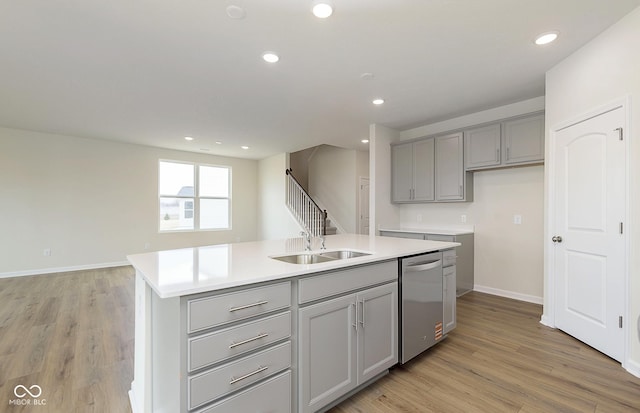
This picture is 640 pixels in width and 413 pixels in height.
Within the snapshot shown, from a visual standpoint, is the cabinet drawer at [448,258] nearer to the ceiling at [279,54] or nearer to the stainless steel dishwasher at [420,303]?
the stainless steel dishwasher at [420,303]

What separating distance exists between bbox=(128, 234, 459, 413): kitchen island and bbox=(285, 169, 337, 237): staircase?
4763mm

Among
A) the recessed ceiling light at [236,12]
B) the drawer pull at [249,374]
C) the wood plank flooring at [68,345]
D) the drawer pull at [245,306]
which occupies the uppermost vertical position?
the recessed ceiling light at [236,12]

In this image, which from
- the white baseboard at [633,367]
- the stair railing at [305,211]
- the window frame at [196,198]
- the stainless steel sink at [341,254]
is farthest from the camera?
the stair railing at [305,211]

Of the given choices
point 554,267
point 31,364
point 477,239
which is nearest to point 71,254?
point 31,364

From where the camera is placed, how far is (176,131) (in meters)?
5.25

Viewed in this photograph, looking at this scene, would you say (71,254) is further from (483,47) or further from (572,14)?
(572,14)

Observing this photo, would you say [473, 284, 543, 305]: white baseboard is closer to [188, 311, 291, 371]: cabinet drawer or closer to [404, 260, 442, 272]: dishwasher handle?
[404, 260, 442, 272]: dishwasher handle

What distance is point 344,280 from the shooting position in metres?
1.79

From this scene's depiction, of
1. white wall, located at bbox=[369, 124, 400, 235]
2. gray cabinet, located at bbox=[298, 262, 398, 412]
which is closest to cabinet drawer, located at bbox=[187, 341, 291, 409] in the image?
gray cabinet, located at bbox=[298, 262, 398, 412]

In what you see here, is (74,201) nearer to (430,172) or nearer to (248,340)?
(248,340)

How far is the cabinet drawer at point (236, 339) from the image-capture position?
3.99 feet

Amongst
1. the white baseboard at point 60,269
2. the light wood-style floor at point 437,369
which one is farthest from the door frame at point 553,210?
the white baseboard at point 60,269

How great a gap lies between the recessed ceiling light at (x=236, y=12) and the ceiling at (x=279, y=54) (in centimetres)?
3

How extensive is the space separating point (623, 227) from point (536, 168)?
1717 millimetres
